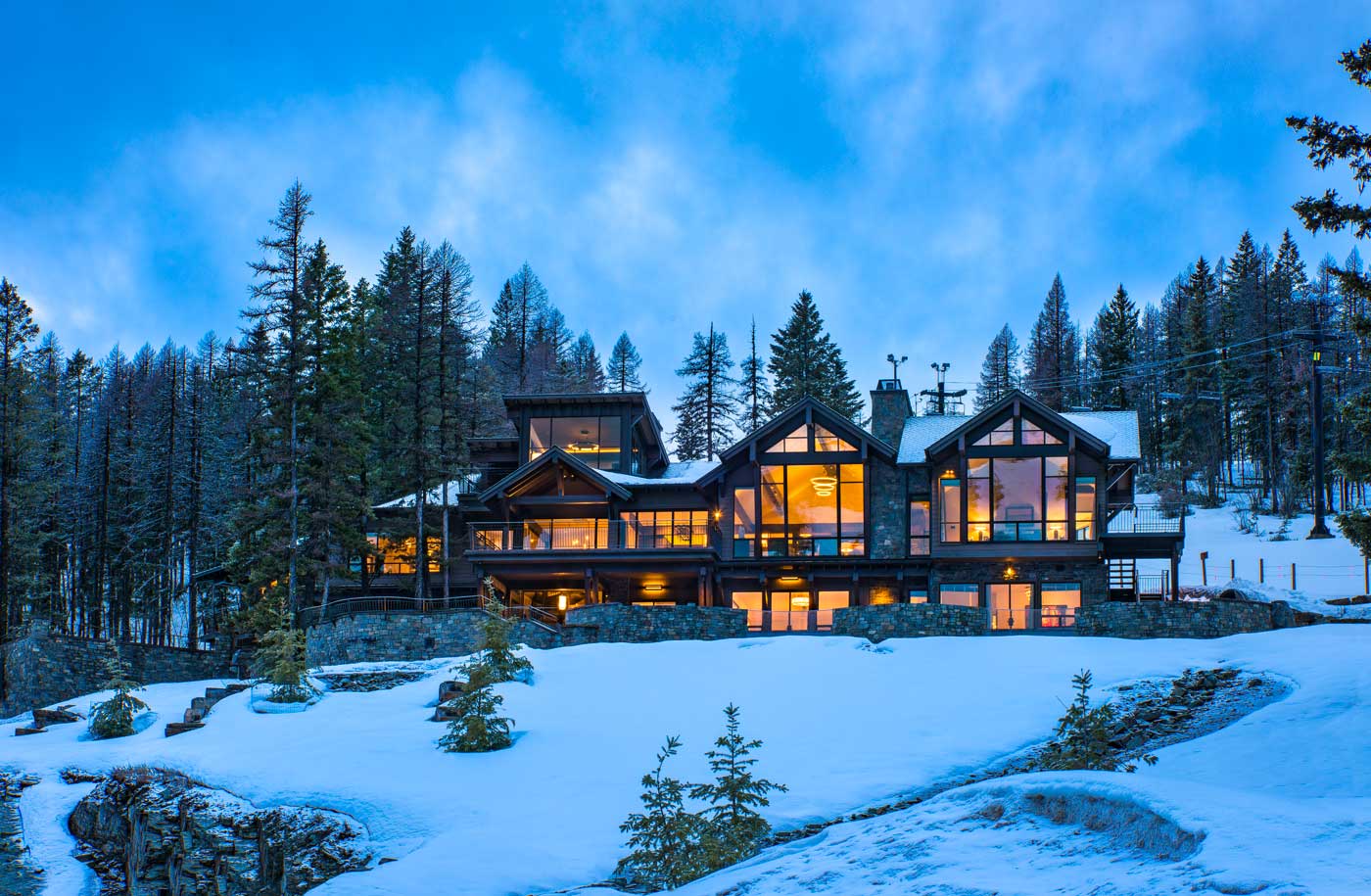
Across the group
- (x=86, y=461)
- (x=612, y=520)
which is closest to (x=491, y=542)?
(x=612, y=520)

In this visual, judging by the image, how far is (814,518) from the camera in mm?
34188

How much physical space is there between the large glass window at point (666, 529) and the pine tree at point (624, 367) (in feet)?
113

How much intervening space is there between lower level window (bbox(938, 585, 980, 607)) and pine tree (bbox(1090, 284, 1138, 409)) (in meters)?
33.9

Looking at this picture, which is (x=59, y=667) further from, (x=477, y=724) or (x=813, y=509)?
(x=813, y=509)

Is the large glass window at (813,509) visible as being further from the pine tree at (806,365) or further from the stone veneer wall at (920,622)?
the pine tree at (806,365)

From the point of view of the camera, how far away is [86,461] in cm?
5588

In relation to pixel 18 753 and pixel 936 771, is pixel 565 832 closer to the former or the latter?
pixel 936 771

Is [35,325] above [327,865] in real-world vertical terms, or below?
above

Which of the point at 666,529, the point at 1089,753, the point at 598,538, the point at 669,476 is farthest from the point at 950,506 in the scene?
the point at 1089,753

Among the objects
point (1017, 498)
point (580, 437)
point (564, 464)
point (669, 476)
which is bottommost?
point (1017, 498)

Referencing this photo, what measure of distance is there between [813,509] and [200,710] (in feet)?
65.6

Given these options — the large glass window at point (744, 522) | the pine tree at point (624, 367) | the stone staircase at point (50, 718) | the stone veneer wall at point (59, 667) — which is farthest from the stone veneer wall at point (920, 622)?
the pine tree at point (624, 367)

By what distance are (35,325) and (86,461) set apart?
25.1m

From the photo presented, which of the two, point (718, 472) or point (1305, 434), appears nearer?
point (718, 472)
